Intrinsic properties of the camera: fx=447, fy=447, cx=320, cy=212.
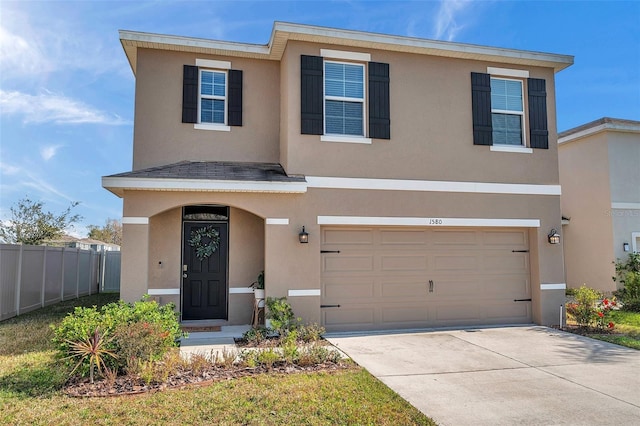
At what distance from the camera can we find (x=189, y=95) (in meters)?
9.99

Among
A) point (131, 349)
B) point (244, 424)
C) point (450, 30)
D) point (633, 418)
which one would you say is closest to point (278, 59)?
point (450, 30)

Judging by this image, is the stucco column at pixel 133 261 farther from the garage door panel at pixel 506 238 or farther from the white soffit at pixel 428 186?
the garage door panel at pixel 506 238

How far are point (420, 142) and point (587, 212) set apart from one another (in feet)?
30.5

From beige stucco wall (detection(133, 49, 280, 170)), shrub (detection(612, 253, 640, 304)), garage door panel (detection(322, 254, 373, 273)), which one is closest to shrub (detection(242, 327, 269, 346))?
garage door panel (detection(322, 254, 373, 273))

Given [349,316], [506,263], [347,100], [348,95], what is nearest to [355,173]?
[347,100]

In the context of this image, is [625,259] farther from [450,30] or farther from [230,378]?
Result: [230,378]

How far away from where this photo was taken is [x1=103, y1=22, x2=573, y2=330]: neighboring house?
9398 millimetres

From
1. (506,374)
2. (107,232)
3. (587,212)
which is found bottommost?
(506,374)

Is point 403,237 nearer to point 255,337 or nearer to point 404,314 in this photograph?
point 404,314

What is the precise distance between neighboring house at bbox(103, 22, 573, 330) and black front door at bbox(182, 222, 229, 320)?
23mm

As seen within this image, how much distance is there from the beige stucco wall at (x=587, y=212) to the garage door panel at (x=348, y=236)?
9799 millimetres

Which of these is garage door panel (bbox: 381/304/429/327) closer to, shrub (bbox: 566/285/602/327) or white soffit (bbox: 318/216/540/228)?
white soffit (bbox: 318/216/540/228)

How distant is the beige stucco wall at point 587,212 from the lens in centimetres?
1496

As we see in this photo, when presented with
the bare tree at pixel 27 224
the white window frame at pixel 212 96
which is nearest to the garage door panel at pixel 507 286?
the white window frame at pixel 212 96
